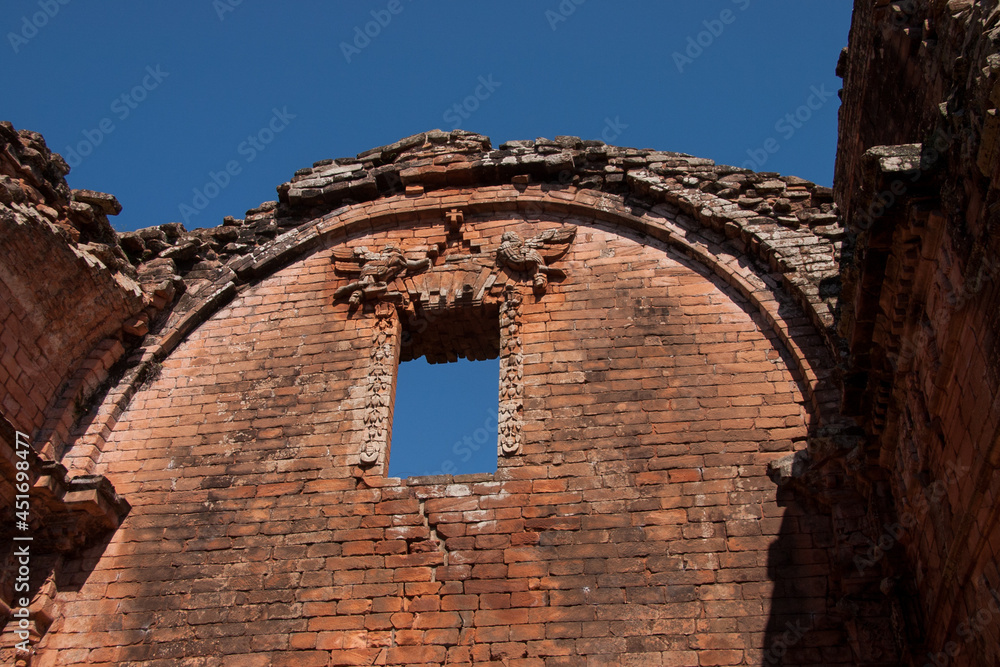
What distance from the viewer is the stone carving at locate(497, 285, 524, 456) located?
757 cm

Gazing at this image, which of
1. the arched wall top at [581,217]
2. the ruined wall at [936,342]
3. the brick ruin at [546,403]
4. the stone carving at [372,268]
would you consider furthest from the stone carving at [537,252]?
the ruined wall at [936,342]

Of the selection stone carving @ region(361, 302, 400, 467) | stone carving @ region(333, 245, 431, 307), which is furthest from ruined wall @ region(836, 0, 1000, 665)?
stone carving @ region(333, 245, 431, 307)

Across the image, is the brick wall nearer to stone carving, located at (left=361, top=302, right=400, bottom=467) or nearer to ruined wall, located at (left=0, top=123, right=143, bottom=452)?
stone carving, located at (left=361, top=302, right=400, bottom=467)

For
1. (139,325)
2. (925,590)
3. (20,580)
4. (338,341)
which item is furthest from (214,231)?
(925,590)

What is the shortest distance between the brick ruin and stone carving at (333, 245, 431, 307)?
0.03m

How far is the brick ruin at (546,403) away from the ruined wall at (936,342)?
0.02m

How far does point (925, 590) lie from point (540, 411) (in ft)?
10.4

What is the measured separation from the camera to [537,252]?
899 cm

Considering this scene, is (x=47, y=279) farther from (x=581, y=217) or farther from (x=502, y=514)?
(x=581, y=217)

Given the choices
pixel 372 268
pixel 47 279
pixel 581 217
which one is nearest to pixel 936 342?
pixel 581 217

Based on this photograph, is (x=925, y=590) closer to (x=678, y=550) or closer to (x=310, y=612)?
(x=678, y=550)

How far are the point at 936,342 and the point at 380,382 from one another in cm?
449

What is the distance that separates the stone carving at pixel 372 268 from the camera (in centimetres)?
884

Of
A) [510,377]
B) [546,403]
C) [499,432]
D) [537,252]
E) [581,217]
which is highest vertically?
[581,217]
